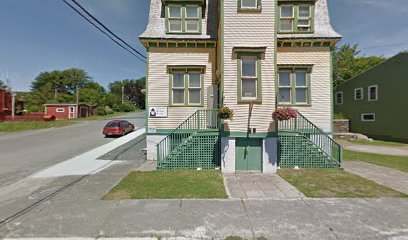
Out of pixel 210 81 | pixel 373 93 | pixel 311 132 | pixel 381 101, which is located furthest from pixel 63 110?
pixel 381 101

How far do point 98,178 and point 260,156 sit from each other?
23.5 feet

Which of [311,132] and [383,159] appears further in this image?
[383,159]

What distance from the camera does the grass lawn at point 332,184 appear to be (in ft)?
20.5

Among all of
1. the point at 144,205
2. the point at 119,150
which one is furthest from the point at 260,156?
the point at 119,150

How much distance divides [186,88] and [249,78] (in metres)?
3.82

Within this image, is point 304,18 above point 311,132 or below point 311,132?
above

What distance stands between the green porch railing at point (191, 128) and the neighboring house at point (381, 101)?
19305 millimetres

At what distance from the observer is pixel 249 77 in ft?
28.9

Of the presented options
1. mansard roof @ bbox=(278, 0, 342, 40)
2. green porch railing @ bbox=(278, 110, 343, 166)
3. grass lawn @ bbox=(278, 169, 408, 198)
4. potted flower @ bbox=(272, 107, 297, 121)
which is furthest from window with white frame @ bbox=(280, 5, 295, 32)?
grass lawn @ bbox=(278, 169, 408, 198)

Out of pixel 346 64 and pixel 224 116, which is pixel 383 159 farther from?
pixel 346 64

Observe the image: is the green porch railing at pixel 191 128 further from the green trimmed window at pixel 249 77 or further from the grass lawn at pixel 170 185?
the green trimmed window at pixel 249 77

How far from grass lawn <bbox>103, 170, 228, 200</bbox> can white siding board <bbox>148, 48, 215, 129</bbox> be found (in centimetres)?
327

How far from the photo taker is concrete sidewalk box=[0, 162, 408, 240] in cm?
423

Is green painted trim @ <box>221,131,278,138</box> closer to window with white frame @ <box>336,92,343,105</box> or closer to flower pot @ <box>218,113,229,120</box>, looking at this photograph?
flower pot @ <box>218,113,229,120</box>
